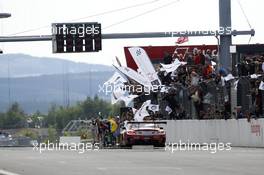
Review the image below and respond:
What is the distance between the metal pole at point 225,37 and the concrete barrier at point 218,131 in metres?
3.58

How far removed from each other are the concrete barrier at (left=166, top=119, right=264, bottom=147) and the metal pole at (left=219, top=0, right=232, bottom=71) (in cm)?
358

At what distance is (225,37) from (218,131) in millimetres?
7994

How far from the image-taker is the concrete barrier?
121 feet

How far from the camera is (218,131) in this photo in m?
40.5

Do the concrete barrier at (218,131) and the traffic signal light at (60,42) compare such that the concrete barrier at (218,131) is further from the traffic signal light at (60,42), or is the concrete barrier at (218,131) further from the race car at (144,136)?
the traffic signal light at (60,42)

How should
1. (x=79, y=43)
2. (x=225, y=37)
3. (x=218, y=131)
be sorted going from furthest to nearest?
1. (x=225, y=37)
2. (x=79, y=43)
3. (x=218, y=131)

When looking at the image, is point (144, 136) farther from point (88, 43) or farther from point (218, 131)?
point (88, 43)

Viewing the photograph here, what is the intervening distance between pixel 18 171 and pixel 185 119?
22.9m

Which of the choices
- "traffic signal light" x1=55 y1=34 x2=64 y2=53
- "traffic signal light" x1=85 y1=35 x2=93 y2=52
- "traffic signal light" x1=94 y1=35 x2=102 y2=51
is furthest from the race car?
"traffic signal light" x1=55 y1=34 x2=64 y2=53

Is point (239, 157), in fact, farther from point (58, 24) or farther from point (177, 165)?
point (58, 24)

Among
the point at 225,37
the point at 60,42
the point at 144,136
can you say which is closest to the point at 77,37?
the point at 60,42

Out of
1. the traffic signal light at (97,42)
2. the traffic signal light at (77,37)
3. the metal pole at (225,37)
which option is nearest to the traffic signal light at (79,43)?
the traffic signal light at (77,37)

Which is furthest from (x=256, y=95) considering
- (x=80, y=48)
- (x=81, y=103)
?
(x=81, y=103)

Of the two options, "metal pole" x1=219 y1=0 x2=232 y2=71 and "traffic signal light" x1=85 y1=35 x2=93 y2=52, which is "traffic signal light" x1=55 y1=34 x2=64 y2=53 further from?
"metal pole" x1=219 y1=0 x2=232 y2=71
